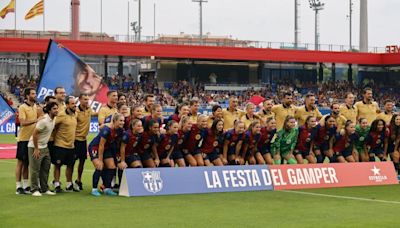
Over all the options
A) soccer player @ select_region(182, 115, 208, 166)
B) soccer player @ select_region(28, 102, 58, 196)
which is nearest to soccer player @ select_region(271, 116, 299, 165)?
soccer player @ select_region(182, 115, 208, 166)

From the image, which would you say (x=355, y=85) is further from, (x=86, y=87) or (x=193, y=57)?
(x=86, y=87)

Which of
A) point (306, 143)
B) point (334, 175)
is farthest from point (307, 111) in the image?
point (334, 175)

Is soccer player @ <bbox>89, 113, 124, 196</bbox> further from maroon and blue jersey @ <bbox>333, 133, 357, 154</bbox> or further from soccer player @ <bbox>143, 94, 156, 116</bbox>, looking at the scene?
maroon and blue jersey @ <bbox>333, 133, 357, 154</bbox>

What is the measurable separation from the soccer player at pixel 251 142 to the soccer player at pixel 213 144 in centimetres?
53

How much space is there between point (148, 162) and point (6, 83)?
133ft

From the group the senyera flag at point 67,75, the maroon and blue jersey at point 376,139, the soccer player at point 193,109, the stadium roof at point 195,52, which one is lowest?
the maroon and blue jersey at point 376,139

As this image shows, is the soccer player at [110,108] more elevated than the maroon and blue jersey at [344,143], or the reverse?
the soccer player at [110,108]

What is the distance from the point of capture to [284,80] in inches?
2506

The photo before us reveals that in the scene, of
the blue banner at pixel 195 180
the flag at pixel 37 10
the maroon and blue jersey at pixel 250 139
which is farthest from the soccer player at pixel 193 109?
the flag at pixel 37 10

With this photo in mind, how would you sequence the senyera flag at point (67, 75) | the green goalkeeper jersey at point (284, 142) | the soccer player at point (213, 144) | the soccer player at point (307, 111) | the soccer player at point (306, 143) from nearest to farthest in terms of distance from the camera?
the soccer player at point (213, 144), the green goalkeeper jersey at point (284, 142), the soccer player at point (306, 143), the soccer player at point (307, 111), the senyera flag at point (67, 75)

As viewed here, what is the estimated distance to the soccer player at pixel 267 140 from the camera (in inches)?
652

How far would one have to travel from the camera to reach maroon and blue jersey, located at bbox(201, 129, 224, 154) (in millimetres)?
15891

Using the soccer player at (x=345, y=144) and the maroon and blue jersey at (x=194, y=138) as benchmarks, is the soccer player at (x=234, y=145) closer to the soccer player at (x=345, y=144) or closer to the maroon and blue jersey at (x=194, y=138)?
the maroon and blue jersey at (x=194, y=138)

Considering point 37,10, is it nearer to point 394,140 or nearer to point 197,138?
point 394,140
